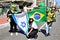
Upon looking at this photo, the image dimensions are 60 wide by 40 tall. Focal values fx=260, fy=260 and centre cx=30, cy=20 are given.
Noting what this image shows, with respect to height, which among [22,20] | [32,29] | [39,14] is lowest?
[32,29]

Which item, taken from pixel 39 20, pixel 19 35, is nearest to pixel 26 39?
pixel 19 35

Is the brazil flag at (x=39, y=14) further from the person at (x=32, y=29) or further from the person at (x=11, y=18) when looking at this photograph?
the person at (x=32, y=29)

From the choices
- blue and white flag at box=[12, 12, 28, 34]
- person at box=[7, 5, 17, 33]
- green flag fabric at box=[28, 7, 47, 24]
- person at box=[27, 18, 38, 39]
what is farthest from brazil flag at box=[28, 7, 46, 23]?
person at box=[27, 18, 38, 39]

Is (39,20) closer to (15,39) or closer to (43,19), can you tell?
(43,19)

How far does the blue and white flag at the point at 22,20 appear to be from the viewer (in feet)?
47.0

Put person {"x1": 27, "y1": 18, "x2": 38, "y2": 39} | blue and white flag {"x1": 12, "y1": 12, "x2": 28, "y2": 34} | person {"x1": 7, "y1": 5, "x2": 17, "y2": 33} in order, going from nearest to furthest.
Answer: person {"x1": 27, "y1": 18, "x2": 38, "y2": 39} → blue and white flag {"x1": 12, "y1": 12, "x2": 28, "y2": 34} → person {"x1": 7, "y1": 5, "x2": 17, "y2": 33}

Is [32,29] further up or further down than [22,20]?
further down

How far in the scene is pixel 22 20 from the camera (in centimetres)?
1470

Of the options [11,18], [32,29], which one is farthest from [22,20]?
[32,29]

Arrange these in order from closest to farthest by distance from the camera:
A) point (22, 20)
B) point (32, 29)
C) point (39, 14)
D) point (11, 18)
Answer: point (32, 29) → point (22, 20) → point (39, 14) → point (11, 18)

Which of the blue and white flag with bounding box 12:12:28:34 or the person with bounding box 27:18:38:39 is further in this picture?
the blue and white flag with bounding box 12:12:28:34

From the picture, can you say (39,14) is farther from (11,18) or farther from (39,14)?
(11,18)

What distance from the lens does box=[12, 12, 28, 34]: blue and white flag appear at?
1433 centimetres

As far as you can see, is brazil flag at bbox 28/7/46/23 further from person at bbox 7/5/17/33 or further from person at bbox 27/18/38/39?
person at bbox 27/18/38/39
